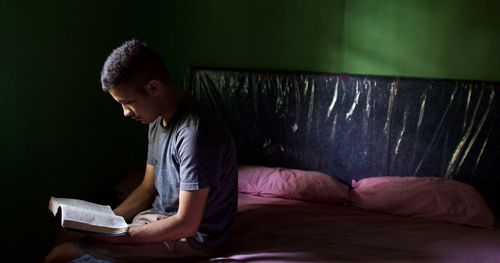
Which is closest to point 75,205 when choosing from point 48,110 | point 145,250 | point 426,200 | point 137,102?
point 145,250

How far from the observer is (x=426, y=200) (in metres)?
2.17

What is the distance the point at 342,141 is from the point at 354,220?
56cm

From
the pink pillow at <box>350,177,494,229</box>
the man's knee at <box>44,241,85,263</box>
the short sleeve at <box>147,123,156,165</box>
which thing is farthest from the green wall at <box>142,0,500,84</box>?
the man's knee at <box>44,241,85,263</box>

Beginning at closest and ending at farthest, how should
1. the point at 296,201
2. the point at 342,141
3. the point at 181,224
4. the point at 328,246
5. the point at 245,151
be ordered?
the point at 181,224, the point at 328,246, the point at 296,201, the point at 342,141, the point at 245,151

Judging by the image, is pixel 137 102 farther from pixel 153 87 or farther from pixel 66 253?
pixel 66 253

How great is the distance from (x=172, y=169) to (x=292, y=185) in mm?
937

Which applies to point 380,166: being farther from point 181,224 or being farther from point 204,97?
point 181,224

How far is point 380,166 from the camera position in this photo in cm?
248

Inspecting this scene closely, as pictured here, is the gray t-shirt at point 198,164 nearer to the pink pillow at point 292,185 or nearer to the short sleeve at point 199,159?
the short sleeve at point 199,159

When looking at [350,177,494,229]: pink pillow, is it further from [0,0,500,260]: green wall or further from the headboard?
[0,0,500,260]: green wall

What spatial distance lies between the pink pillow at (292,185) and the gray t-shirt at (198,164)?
2.33ft

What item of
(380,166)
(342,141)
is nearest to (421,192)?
(380,166)

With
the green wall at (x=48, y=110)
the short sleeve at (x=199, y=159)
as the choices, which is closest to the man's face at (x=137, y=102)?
the short sleeve at (x=199, y=159)

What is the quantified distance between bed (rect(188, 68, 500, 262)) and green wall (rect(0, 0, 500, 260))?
0.12 m
